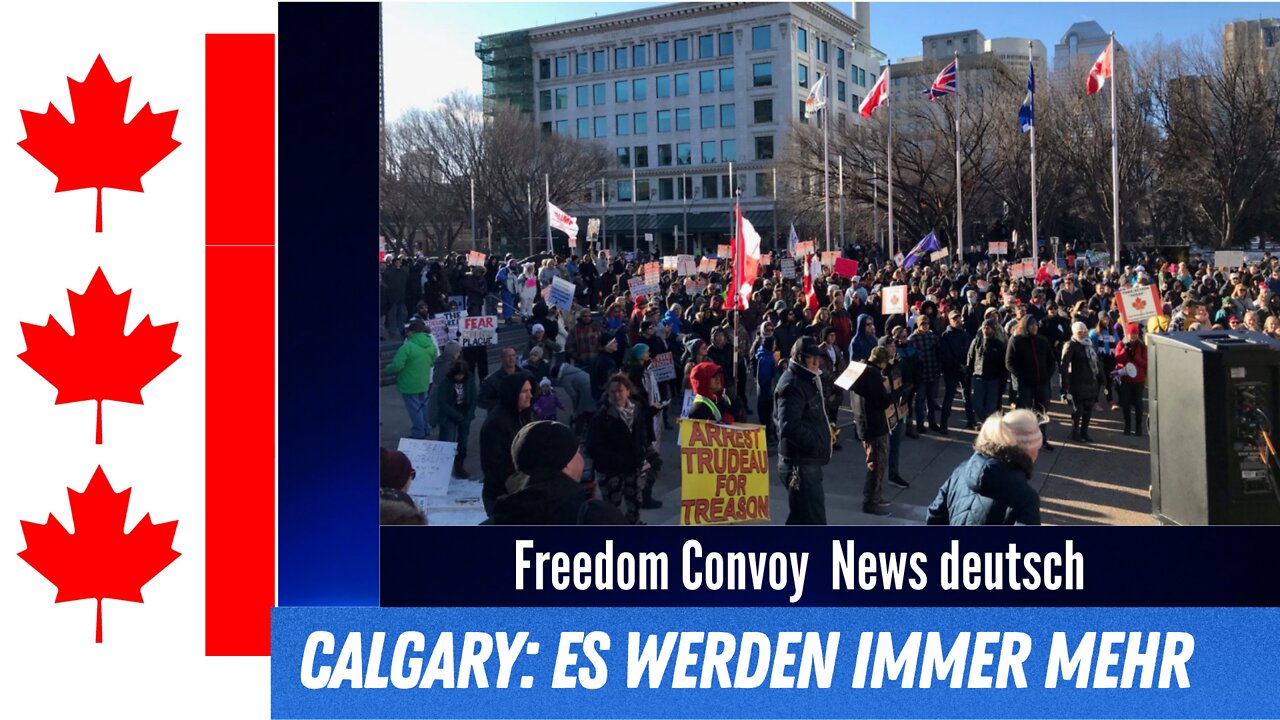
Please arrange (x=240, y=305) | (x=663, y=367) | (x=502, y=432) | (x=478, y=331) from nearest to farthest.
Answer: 1. (x=240, y=305)
2. (x=502, y=432)
3. (x=478, y=331)
4. (x=663, y=367)

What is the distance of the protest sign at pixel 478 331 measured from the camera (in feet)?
35.6

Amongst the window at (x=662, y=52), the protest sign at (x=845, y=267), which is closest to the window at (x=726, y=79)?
the window at (x=662, y=52)

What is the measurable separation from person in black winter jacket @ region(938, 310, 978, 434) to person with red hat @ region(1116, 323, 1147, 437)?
1.48 m

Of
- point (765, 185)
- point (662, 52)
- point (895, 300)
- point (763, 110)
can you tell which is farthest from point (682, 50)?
point (765, 185)

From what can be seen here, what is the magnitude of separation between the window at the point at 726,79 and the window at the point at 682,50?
1.67 feet

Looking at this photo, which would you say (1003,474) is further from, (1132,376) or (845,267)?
(845,267)

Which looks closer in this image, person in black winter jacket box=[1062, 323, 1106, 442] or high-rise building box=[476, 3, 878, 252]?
high-rise building box=[476, 3, 878, 252]

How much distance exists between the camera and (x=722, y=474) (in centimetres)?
642

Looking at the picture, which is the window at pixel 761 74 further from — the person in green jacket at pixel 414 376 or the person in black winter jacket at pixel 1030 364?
the person in black winter jacket at pixel 1030 364

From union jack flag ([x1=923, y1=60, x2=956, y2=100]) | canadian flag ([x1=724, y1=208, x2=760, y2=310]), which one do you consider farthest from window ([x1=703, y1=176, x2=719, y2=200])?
union jack flag ([x1=923, y1=60, x2=956, y2=100])

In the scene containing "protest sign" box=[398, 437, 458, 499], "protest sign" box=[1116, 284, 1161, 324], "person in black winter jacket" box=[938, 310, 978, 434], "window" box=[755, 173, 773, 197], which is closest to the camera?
"protest sign" box=[398, 437, 458, 499]

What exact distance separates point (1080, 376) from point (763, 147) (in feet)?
13.3

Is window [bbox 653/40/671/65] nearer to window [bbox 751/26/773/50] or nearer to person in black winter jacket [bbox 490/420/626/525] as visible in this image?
window [bbox 751/26/773/50]

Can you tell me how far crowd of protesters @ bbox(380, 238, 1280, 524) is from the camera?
6738 millimetres
